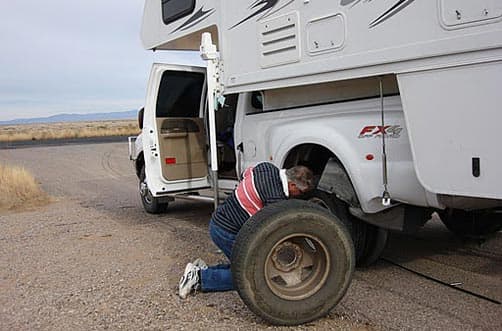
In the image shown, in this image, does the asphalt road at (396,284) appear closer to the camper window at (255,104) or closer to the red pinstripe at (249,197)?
the red pinstripe at (249,197)

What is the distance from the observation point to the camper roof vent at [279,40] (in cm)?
489

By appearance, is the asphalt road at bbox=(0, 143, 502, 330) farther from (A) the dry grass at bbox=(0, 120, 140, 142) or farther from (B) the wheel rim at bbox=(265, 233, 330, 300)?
(A) the dry grass at bbox=(0, 120, 140, 142)

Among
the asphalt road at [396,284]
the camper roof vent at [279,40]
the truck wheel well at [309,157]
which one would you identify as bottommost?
the asphalt road at [396,284]

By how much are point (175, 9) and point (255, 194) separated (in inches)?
146

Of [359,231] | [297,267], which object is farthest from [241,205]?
[359,231]

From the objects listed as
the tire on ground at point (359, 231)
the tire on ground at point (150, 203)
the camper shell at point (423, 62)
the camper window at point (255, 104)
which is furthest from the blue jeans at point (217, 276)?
the tire on ground at point (150, 203)

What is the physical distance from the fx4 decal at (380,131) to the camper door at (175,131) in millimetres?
3388

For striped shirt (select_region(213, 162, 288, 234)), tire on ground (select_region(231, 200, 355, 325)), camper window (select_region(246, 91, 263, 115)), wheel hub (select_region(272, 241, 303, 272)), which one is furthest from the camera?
camper window (select_region(246, 91, 263, 115))

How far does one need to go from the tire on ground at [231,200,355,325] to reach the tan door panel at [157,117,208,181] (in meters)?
3.58

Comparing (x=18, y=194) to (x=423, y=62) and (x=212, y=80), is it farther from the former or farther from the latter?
(x=423, y=62)

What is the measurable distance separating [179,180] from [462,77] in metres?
4.48

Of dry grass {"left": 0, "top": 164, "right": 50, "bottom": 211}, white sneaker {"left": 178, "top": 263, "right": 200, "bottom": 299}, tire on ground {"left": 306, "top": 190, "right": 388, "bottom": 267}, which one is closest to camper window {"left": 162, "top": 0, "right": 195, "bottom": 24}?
tire on ground {"left": 306, "top": 190, "right": 388, "bottom": 267}

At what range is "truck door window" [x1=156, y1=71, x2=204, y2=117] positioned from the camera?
737cm

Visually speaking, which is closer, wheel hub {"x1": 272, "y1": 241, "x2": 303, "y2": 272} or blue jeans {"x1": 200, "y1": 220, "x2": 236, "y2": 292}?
wheel hub {"x1": 272, "y1": 241, "x2": 303, "y2": 272}
